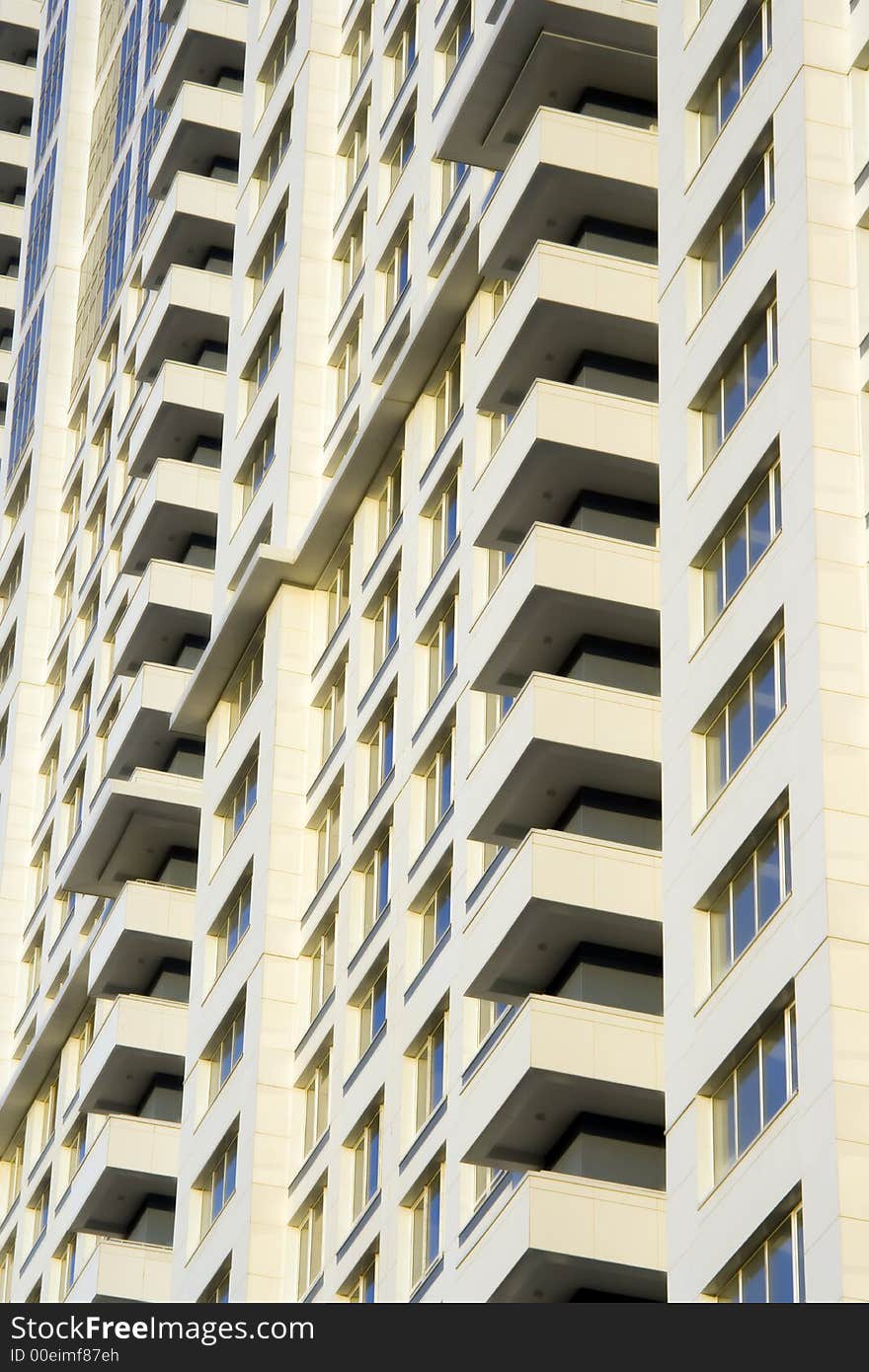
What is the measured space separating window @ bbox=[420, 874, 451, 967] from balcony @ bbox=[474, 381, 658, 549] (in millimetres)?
6679

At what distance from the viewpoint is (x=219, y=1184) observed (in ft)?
208

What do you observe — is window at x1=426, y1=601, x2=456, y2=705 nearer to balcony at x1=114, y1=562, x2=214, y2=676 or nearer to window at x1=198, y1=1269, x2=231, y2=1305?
window at x1=198, y1=1269, x2=231, y2=1305

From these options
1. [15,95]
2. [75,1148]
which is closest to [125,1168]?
[75,1148]

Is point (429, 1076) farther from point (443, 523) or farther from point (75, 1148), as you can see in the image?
point (75, 1148)

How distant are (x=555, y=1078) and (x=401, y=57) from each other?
98.9ft

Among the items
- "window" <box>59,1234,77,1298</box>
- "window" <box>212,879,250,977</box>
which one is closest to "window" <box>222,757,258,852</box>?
"window" <box>212,879,250,977</box>

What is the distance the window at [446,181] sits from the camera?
204 ft

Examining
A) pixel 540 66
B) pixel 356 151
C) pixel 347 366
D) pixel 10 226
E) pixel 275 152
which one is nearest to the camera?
pixel 540 66

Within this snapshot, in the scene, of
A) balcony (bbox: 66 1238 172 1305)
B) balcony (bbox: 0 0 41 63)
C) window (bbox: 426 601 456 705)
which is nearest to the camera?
window (bbox: 426 601 456 705)

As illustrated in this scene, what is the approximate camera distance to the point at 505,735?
50.9m

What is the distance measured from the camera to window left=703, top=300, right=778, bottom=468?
42969mm

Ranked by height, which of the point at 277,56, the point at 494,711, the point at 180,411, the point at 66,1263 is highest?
the point at 277,56

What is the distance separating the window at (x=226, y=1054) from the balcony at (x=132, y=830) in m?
10.8

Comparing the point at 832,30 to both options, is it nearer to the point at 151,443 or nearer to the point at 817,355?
the point at 817,355
